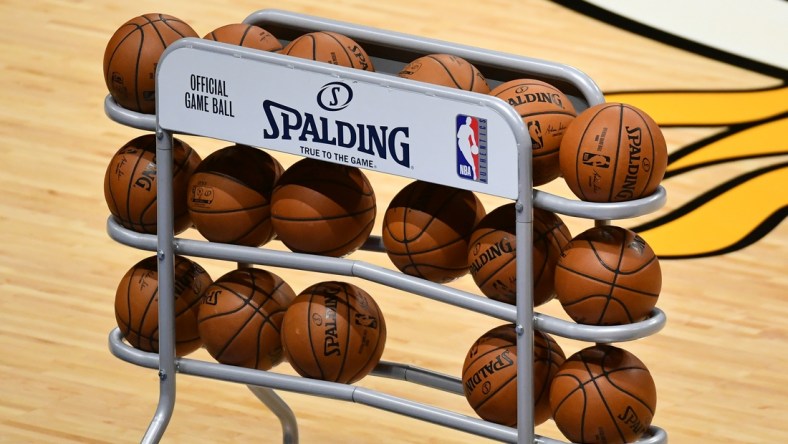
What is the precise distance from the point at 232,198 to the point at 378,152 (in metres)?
0.44

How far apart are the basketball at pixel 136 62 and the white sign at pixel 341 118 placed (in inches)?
5.0

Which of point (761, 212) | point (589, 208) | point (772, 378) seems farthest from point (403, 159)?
point (761, 212)

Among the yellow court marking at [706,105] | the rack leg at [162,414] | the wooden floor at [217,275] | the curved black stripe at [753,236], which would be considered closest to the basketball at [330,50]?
→ the rack leg at [162,414]

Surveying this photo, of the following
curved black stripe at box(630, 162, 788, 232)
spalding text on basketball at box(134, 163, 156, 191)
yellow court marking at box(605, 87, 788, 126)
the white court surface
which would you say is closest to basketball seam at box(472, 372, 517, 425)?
spalding text on basketball at box(134, 163, 156, 191)

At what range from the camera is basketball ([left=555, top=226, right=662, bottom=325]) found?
314cm

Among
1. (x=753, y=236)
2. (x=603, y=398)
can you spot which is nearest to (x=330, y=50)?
(x=603, y=398)

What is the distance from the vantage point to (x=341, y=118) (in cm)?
331

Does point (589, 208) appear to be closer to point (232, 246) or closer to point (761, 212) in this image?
point (232, 246)

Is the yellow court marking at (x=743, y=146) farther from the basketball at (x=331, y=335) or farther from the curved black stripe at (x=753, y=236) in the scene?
the basketball at (x=331, y=335)

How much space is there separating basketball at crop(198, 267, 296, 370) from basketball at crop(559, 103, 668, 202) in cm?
86

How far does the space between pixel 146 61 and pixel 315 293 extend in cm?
68

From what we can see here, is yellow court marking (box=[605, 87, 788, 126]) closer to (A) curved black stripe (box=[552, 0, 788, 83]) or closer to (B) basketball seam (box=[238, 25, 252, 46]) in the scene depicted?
(A) curved black stripe (box=[552, 0, 788, 83])

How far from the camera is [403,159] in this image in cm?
325

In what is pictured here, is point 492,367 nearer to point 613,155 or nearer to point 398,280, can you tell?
point 398,280
